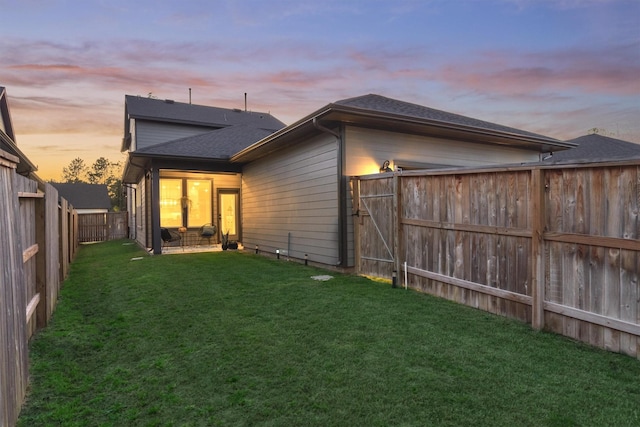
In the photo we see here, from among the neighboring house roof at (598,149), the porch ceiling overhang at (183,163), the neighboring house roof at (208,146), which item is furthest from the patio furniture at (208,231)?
the neighboring house roof at (598,149)

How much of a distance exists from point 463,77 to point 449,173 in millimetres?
7510

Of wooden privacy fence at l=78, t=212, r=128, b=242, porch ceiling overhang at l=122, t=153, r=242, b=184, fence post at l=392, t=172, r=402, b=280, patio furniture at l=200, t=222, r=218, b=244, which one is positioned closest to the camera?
fence post at l=392, t=172, r=402, b=280

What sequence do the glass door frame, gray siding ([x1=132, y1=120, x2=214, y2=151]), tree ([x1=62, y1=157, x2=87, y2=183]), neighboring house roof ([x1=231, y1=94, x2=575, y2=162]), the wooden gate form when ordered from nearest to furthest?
the wooden gate
neighboring house roof ([x1=231, y1=94, x2=575, y2=162])
the glass door frame
gray siding ([x1=132, y1=120, x2=214, y2=151])
tree ([x1=62, y1=157, x2=87, y2=183])

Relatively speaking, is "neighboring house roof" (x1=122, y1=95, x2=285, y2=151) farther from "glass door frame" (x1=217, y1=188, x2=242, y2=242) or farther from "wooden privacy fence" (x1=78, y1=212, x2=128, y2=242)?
"glass door frame" (x1=217, y1=188, x2=242, y2=242)

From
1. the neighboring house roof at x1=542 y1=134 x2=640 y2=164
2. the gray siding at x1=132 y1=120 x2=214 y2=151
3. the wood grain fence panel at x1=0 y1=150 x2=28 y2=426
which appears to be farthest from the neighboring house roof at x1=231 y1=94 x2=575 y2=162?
the gray siding at x1=132 y1=120 x2=214 y2=151

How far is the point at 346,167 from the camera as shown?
6.85 metres

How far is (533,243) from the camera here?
358 cm

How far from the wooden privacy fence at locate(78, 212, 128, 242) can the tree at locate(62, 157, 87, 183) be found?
43599 mm

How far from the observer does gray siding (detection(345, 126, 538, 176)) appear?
22.8ft

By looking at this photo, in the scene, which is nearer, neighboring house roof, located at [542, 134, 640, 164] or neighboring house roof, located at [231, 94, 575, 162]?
neighboring house roof, located at [231, 94, 575, 162]

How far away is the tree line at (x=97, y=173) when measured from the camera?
1892 inches

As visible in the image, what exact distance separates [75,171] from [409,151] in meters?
61.6

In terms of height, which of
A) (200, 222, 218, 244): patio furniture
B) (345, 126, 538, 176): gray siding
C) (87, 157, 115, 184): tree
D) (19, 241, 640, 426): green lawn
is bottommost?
(19, 241, 640, 426): green lawn

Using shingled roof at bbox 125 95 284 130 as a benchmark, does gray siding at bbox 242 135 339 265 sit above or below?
below
